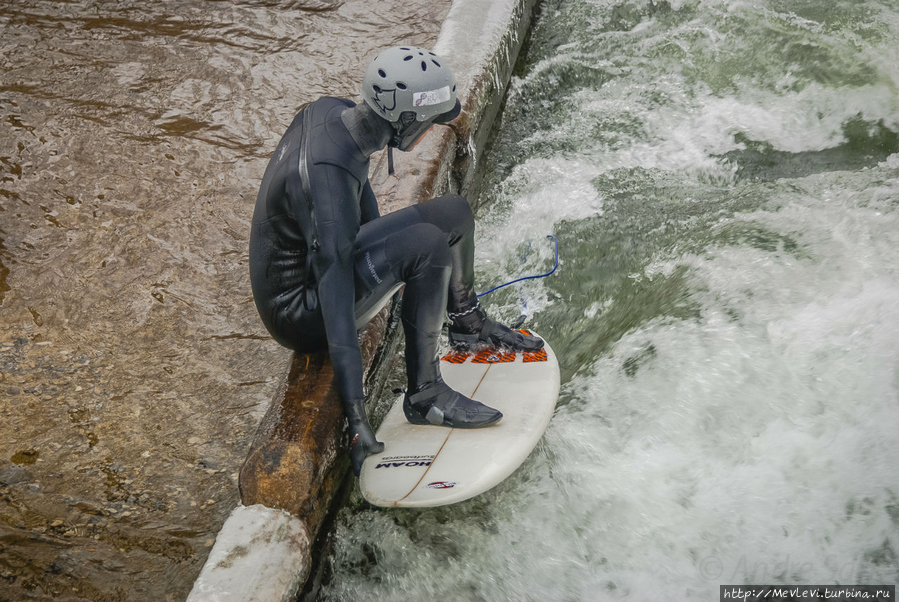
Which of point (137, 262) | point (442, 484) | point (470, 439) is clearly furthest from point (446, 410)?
point (137, 262)

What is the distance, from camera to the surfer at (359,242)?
246 centimetres

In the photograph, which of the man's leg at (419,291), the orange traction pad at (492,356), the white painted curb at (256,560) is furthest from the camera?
the orange traction pad at (492,356)

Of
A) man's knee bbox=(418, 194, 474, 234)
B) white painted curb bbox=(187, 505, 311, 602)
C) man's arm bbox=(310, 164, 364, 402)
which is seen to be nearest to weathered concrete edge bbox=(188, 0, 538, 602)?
white painted curb bbox=(187, 505, 311, 602)

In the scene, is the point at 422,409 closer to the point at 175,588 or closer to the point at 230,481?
the point at 230,481

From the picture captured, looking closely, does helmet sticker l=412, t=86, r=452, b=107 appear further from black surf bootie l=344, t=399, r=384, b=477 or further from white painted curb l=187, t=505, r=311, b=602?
white painted curb l=187, t=505, r=311, b=602

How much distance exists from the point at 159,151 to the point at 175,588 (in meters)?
2.80

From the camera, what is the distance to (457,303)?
10.4 ft

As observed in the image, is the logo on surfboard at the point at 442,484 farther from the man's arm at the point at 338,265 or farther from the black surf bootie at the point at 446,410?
the man's arm at the point at 338,265

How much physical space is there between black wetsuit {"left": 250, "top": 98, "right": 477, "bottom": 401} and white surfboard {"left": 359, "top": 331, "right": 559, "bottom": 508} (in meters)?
0.24

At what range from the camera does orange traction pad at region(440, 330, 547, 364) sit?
317 centimetres

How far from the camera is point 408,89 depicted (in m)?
2.50

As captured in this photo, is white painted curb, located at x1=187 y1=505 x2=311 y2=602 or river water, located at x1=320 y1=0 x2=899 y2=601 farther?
river water, located at x1=320 y1=0 x2=899 y2=601

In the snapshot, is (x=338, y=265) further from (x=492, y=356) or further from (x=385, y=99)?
(x=492, y=356)

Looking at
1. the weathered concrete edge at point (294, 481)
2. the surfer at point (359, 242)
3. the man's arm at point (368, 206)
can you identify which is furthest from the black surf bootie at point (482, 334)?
the man's arm at point (368, 206)
